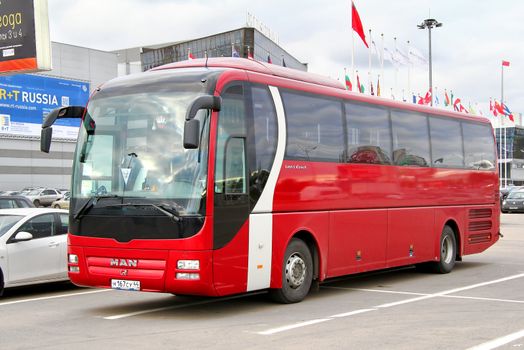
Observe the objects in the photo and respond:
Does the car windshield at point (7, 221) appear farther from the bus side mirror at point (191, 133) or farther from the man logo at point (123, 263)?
the bus side mirror at point (191, 133)

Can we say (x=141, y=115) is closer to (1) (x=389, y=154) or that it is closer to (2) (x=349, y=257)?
(2) (x=349, y=257)

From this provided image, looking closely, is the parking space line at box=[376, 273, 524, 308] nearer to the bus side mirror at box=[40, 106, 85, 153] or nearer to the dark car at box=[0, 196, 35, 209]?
the bus side mirror at box=[40, 106, 85, 153]

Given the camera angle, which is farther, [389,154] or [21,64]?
[21,64]

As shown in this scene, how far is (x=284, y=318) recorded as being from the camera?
9.44 metres

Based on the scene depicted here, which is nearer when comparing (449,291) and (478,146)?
(449,291)

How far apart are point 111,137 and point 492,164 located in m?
10.4

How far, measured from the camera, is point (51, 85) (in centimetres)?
5822

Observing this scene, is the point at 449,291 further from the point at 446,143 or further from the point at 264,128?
Result: the point at 264,128

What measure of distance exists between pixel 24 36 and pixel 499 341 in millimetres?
17550

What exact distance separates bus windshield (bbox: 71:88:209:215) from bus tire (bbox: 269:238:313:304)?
2.05m

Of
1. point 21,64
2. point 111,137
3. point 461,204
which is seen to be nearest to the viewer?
point 111,137

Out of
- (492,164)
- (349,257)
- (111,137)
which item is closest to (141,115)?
(111,137)

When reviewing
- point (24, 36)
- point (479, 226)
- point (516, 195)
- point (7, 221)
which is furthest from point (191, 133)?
point (516, 195)

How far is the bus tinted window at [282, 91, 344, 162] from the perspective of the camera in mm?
10883
